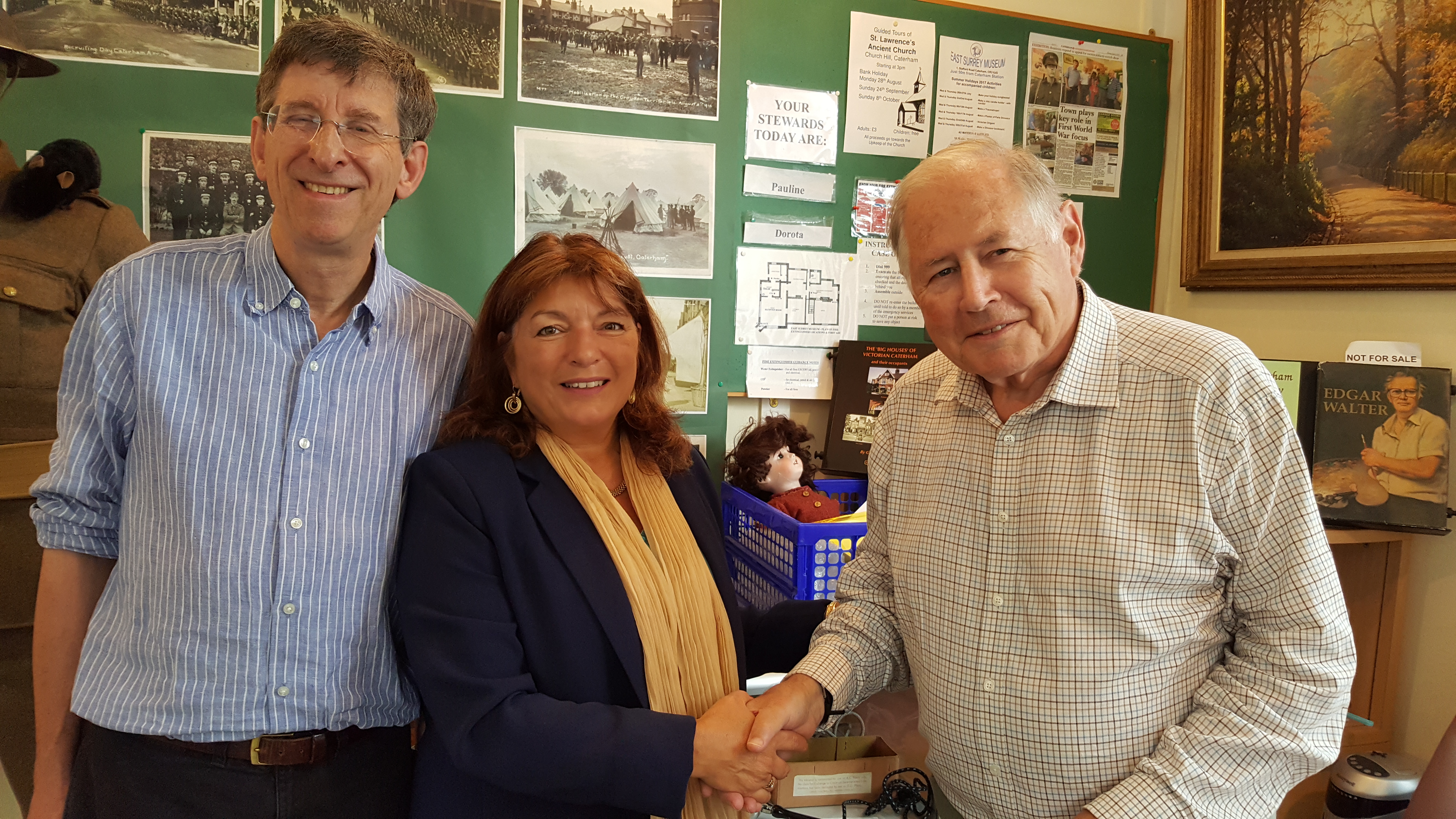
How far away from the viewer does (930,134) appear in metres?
2.66

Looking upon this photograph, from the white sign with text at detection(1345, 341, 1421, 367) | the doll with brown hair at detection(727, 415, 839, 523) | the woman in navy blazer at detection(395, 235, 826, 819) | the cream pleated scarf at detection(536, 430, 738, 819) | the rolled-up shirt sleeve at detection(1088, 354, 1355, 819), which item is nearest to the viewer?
the rolled-up shirt sleeve at detection(1088, 354, 1355, 819)

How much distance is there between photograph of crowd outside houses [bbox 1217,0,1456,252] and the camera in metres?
2.01

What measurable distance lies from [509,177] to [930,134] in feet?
4.12

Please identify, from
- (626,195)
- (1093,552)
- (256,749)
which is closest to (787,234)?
(626,195)

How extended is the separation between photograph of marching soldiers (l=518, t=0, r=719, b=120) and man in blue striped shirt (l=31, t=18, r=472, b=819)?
3.39ft

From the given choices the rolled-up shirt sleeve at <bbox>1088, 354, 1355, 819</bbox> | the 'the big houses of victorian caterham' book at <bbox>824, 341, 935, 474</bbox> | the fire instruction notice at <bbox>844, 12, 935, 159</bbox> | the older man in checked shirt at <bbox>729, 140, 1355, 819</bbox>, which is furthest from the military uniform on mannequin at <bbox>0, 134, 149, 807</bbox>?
the rolled-up shirt sleeve at <bbox>1088, 354, 1355, 819</bbox>

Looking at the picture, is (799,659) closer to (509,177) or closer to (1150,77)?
(509,177)

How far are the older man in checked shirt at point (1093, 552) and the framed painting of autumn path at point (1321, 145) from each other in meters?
1.34

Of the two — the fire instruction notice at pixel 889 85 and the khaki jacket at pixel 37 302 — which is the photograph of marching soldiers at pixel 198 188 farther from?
the fire instruction notice at pixel 889 85

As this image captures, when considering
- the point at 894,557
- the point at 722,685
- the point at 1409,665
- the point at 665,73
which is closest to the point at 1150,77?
the point at 665,73

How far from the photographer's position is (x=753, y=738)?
1.26 metres

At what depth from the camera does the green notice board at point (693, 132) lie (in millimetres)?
2004

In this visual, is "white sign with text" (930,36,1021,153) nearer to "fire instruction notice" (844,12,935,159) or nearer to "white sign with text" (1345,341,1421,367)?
"fire instruction notice" (844,12,935,159)

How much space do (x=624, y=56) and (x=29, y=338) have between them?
152 centimetres
